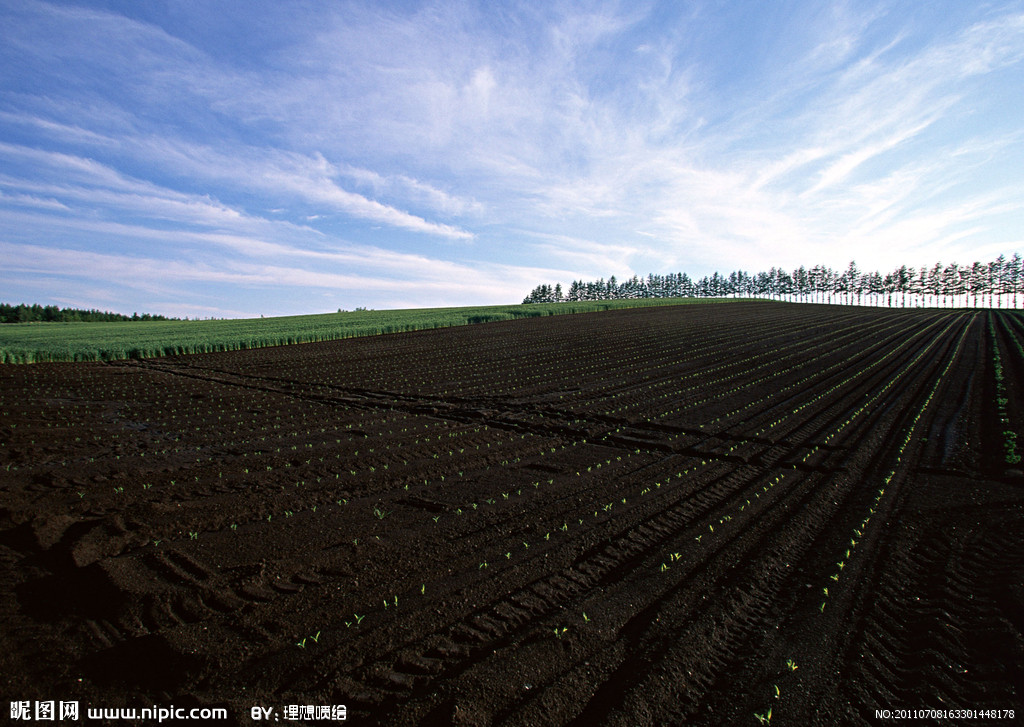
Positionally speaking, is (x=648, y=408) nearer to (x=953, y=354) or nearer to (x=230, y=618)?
(x=230, y=618)

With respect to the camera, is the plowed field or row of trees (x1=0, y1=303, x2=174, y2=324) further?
row of trees (x1=0, y1=303, x2=174, y2=324)

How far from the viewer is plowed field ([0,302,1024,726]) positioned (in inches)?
140

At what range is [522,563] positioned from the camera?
211 inches

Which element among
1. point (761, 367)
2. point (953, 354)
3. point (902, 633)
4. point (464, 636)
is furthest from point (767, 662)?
point (953, 354)

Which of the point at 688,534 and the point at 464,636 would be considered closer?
the point at 464,636

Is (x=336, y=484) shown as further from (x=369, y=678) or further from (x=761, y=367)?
(x=761, y=367)

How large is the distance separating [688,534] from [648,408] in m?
7.81

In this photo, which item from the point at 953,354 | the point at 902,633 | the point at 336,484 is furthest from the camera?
the point at 953,354

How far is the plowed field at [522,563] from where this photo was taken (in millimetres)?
3562

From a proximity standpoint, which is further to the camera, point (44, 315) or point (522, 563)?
point (44, 315)

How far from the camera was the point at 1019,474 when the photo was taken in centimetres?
838

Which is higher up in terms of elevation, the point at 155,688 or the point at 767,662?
the point at 155,688

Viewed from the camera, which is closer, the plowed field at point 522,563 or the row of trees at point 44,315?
the plowed field at point 522,563

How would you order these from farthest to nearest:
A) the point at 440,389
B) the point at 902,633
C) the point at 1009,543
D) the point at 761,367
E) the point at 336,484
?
the point at 761,367 → the point at 440,389 → the point at 336,484 → the point at 1009,543 → the point at 902,633
